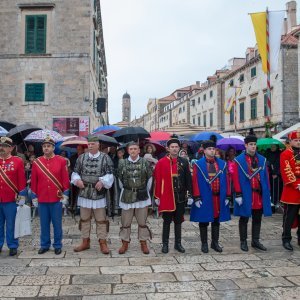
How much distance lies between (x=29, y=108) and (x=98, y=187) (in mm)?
13544

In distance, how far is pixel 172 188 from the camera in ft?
20.6

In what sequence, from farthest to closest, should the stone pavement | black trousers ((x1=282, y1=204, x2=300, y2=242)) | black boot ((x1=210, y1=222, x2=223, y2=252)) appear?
black trousers ((x1=282, y1=204, x2=300, y2=242)) < black boot ((x1=210, y1=222, x2=223, y2=252)) < the stone pavement

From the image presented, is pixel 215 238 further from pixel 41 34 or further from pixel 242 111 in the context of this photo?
pixel 242 111

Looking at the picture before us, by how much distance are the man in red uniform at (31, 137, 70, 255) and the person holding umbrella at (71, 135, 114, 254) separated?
26 cm

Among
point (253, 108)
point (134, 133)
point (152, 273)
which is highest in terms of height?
point (253, 108)

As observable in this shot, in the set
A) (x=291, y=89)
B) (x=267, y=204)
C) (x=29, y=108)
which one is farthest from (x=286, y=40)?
(x=267, y=204)

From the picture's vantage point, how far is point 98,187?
20.2 feet

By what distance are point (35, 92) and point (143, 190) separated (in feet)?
45.5

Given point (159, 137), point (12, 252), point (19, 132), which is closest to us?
point (12, 252)

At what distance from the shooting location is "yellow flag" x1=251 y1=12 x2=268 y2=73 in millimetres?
10570

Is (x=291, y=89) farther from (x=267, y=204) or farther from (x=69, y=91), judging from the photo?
(x=267, y=204)

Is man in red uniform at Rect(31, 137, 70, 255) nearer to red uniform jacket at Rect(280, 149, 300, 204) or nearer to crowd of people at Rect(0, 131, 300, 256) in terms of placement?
crowd of people at Rect(0, 131, 300, 256)

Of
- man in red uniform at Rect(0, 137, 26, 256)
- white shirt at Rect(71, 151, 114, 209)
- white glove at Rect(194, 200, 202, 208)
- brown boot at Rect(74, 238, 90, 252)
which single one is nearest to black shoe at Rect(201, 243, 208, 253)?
white glove at Rect(194, 200, 202, 208)

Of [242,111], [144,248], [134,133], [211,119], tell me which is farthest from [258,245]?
[211,119]
